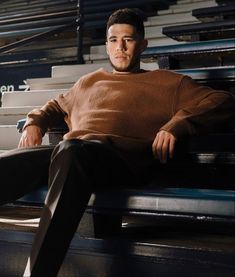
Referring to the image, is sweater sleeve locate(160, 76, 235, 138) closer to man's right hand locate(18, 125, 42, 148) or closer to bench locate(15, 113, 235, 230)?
bench locate(15, 113, 235, 230)

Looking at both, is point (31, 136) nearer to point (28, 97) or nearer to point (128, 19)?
point (128, 19)

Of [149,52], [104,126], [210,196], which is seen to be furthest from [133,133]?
[149,52]

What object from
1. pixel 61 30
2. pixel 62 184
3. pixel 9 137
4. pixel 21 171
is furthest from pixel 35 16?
pixel 62 184

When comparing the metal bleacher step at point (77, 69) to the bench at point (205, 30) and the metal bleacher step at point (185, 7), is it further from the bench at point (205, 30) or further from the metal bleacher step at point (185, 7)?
the metal bleacher step at point (185, 7)

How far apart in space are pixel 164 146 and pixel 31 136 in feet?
1.73

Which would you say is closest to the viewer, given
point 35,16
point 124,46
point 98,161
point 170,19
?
point 98,161

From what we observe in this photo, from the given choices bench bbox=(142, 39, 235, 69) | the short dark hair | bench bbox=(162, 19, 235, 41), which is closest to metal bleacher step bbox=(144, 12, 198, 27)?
bench bbox=(162, 19, 235, 41)

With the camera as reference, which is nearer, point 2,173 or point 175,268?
point 175,268

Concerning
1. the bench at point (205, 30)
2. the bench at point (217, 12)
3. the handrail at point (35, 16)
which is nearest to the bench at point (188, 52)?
the bench at point (205, 30)

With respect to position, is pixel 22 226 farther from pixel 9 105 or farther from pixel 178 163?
pixel 9 105

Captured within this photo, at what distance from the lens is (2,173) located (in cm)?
143

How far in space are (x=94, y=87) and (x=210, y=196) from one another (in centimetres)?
69

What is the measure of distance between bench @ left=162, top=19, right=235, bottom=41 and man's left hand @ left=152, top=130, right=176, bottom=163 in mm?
1313

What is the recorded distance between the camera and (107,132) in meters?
1.57
